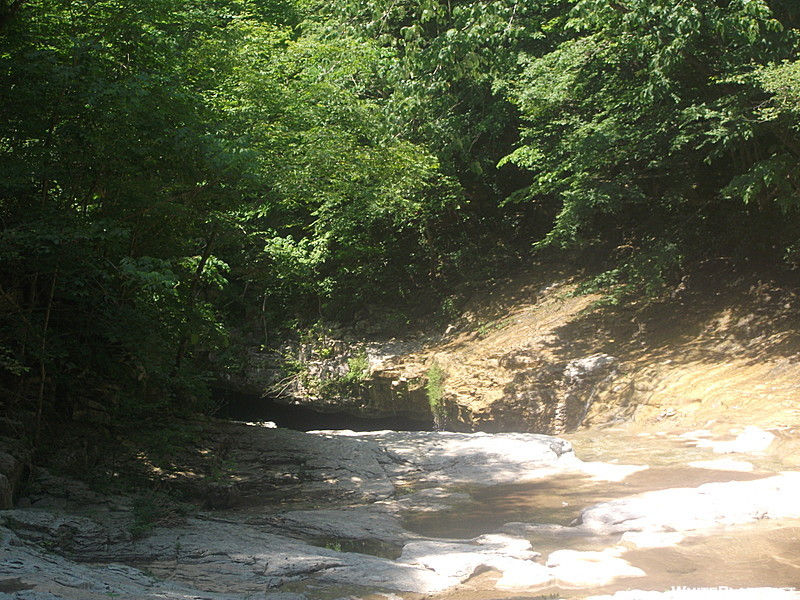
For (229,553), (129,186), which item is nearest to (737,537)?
(229,553)

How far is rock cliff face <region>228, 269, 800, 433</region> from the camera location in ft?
33.3

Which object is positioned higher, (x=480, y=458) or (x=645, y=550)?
(x=480, y=458)

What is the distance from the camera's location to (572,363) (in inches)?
480

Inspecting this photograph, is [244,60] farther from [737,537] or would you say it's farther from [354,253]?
[737,537]

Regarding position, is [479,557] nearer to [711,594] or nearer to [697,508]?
[711,594]

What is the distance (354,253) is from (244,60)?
7.32 m

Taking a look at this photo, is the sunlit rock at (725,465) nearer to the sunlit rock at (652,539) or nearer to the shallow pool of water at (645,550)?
the shallow pool of water at (645,550)

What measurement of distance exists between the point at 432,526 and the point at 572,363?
6549 millimetres

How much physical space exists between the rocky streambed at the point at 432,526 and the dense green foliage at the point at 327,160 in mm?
1366

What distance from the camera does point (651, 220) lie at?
1534 centimetres

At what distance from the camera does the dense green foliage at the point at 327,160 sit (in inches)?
243

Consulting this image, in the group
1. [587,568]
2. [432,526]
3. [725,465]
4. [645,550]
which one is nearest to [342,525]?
[432,526]

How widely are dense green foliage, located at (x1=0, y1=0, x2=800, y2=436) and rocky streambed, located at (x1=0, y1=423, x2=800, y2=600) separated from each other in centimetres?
137

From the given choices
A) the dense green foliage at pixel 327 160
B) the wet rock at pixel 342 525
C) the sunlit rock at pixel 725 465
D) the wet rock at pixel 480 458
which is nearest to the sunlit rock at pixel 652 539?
the wet rock at pixel 342 525
